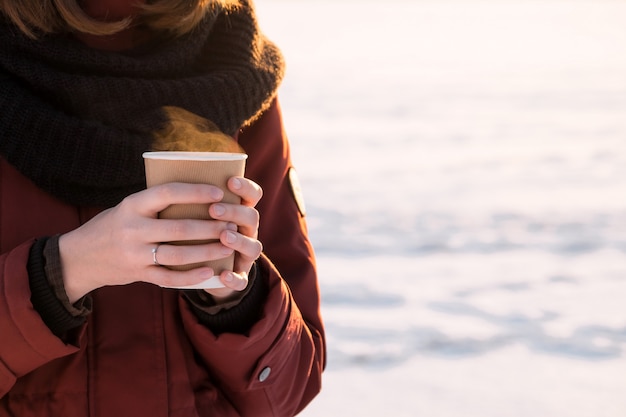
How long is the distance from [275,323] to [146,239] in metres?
0.39

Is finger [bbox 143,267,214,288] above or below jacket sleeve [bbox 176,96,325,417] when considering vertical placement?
above

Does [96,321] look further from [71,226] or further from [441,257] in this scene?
[441,257]

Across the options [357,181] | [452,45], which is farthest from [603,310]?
[452,45]

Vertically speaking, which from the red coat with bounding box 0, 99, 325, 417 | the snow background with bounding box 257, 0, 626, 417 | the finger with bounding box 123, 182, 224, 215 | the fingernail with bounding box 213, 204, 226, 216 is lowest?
the snow background with bounding box 257, 0, 626, 417

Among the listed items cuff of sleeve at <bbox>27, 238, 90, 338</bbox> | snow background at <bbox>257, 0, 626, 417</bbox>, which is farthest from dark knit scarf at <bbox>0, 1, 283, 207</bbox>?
snow background at <bbox>257, 0, 626, 417</bbox>

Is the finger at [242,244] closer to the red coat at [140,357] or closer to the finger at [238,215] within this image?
the finger at [238,215]

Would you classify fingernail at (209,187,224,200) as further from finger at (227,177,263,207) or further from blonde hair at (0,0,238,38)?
blonde hair at (0,0,238,38)

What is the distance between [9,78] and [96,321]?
1.45ft

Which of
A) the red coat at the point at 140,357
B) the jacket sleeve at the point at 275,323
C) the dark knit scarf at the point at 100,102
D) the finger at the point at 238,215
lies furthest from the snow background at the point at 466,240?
the finger at the point at 238,215

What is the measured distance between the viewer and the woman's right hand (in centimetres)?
126

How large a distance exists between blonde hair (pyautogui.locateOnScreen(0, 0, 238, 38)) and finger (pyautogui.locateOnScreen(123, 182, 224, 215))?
18.7 inches

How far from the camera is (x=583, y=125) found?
1023cm

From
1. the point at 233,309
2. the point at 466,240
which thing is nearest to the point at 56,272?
the point at 233,309

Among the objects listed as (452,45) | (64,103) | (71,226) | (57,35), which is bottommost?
(452,45)
